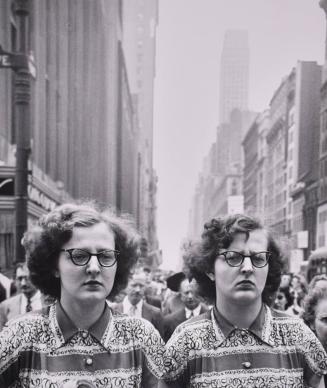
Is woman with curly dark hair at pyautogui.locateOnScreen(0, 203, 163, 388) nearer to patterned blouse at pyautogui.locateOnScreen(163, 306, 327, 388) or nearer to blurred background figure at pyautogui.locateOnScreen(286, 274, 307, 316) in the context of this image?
patterned blouse at pyautogui.locateOnScreen(163, 306, 327, 388)

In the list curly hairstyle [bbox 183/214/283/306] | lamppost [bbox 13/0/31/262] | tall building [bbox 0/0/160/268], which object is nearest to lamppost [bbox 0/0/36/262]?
lamppost [bbox 13/0/31/262]

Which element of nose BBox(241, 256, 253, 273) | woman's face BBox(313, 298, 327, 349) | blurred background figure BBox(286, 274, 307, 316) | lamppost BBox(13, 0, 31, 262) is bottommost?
blurred background figure BBox(286, 274, 307, 316)

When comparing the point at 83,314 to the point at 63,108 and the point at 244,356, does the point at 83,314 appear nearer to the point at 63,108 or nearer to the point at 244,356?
the point at 244,356

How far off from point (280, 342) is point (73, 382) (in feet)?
3.54

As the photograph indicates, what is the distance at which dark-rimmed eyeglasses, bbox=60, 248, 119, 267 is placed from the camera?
3.38m

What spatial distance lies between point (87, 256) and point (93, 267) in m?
0.09

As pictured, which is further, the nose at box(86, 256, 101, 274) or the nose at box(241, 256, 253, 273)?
the nose at box(241, 256, 253, 273)

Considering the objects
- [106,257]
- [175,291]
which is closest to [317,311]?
[106,257]

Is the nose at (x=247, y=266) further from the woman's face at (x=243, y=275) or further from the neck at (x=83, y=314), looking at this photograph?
the neck at (x=83, y=314)

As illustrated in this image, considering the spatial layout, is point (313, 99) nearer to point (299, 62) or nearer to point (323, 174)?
point (299, 62)

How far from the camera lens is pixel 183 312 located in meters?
9.22

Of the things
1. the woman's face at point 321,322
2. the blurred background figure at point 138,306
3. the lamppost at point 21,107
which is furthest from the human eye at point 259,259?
the lamppost at point 21,107

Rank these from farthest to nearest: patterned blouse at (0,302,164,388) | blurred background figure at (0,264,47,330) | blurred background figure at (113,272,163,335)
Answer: blurred background figure at (113,272,163,335)
blurred background figure at (0,264,47,330)
patterned blouse at (0,302,164,388)

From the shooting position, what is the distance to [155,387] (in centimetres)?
346
